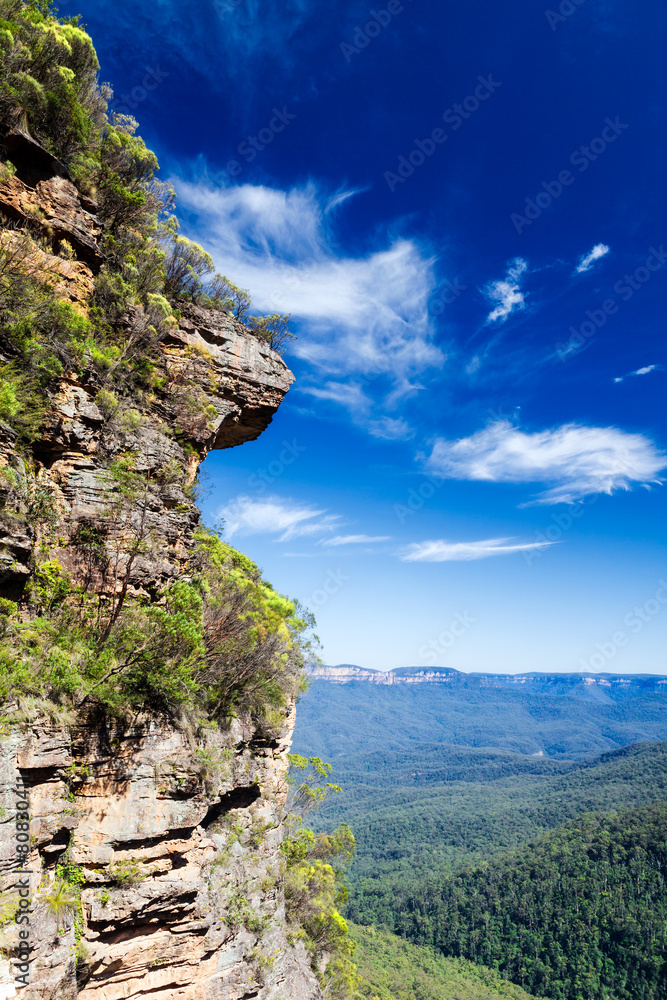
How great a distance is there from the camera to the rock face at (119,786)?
668 centimetres

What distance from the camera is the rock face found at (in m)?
6.68

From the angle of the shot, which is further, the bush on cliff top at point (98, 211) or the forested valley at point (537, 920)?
the forested valley at point (537, 920)

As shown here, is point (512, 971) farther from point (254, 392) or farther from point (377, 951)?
point (254, 392)

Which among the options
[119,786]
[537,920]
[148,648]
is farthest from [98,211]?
[537,920]

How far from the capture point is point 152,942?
27.1 ft

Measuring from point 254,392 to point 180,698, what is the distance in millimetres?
9490

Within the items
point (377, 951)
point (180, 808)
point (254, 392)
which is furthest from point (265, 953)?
point (377, 951)

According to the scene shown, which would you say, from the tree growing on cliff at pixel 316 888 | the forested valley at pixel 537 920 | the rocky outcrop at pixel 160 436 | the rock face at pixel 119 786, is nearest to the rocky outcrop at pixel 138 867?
the rock face at pixel 119 786

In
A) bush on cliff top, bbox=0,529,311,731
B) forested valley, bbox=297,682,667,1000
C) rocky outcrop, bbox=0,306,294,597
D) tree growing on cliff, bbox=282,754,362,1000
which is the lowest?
forested valley, bbox=297,682,667,1000

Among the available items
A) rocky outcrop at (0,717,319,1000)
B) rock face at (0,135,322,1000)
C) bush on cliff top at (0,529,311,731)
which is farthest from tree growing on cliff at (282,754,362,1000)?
bush on cliff top at (0,529,311,731)

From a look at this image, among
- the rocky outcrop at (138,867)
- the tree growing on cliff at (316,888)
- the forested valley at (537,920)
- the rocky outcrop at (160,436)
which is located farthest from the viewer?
the forested valley at (537,920)

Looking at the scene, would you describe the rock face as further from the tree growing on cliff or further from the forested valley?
the forested valley

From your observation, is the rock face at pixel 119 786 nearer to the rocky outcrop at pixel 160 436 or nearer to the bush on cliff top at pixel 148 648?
the rocky outcrop at pixel 160 436

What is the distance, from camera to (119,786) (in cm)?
823
